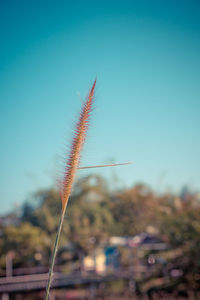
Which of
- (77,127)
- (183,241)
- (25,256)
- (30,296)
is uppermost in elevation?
(77,127)

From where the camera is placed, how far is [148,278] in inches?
531

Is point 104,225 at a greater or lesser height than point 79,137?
lesser

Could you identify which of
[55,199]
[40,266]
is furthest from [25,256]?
[55,199]

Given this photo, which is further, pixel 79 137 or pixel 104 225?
pixel 104 225

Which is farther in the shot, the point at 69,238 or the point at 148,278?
the point at 69,238

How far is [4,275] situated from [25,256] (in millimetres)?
1355

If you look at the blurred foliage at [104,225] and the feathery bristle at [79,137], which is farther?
the blurred foliage at [104,225]

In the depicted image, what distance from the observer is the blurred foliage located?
11.3 metres

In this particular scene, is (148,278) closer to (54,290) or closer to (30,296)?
(54,290)

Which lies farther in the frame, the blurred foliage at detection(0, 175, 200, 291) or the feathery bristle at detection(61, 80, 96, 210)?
the blurred foliage at detection(0, 175, 200, 291)

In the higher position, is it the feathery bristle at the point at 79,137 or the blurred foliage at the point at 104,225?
the feathery bristle at the point at 79,137

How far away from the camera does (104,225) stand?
1911 centimetres

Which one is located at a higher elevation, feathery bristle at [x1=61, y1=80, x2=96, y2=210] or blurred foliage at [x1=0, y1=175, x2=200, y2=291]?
feathery bristle at [x1=61, y1=80, x2=96, y2=210]

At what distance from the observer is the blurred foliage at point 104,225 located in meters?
11.3
